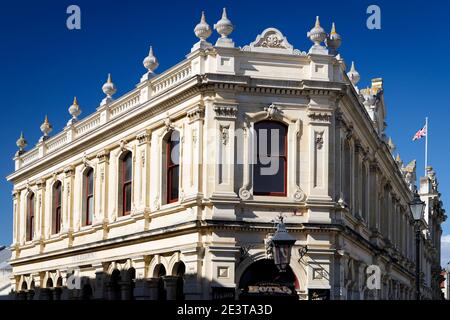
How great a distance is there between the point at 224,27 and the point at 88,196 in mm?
12959

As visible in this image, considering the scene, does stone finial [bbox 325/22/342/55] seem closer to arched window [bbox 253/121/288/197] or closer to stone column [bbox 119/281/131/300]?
arched window [bbox 253/121/288/197]

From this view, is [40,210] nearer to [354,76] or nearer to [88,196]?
[88,196]

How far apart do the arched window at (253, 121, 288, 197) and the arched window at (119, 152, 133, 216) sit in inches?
286

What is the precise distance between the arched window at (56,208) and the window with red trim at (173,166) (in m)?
12.1

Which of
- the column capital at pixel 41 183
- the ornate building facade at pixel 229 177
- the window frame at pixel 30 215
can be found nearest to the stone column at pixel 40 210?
the column capital at pixel 41 183

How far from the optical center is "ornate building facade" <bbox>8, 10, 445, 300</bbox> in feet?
101

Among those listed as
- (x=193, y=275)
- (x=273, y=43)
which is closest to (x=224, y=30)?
(x=273, y=43)

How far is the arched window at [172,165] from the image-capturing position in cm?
3367

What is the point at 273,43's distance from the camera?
3216 cm

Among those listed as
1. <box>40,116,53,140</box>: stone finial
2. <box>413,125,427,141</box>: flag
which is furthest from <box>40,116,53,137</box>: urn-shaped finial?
<box>413,125,427,141</box>: flag

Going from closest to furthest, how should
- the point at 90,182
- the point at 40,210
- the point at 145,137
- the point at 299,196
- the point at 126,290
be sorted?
1. the point at 299,196
2. the point at 145,137
3. the point at 126,290
4. the point at 90,182
5. the point at 40,210

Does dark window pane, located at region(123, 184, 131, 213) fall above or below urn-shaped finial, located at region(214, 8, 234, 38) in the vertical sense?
below

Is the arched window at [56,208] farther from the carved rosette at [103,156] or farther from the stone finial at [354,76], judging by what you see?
the stone finial at [354,76]

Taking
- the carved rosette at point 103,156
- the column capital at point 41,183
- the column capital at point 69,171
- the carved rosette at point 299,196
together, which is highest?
the carved rosette at point 103,156
